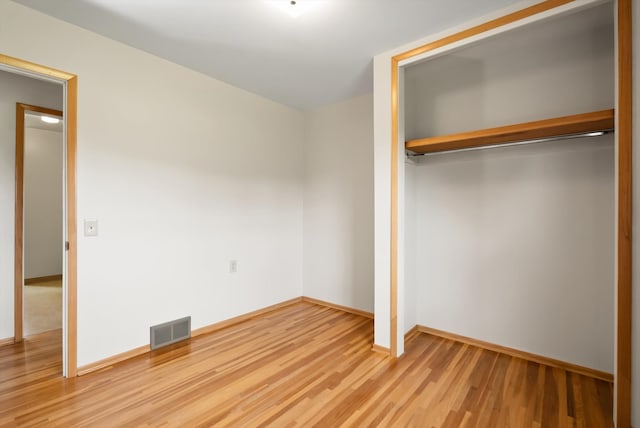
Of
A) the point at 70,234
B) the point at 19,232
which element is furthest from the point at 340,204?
the point at 19,232

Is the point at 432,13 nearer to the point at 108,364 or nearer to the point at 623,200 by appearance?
the point at 623,200

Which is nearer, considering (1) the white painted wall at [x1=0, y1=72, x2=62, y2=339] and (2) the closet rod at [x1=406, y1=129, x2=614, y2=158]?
(2) the closet rod at [x1=406, y1=129, x2=614, y2=158]

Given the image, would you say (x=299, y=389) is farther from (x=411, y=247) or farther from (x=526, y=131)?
(x=526, y=131)

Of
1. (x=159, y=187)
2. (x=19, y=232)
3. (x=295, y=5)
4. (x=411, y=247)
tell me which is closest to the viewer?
(x=295, y=5)

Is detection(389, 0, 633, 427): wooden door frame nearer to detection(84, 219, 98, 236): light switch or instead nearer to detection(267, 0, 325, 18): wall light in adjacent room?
detection(267, 0, 325, 18): wall light in adjacent room

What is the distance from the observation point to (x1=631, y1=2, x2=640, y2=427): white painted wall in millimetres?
1534

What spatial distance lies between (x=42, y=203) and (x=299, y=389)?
5.98 metres

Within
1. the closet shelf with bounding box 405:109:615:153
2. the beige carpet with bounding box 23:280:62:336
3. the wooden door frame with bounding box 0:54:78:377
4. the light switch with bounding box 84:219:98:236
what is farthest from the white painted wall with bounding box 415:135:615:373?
the beige carpet with bounding box 23:280:62:336

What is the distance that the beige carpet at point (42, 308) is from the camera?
318 centimetres

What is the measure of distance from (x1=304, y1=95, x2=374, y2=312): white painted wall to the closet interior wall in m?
0.66

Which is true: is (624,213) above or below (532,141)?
below

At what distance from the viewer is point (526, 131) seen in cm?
208

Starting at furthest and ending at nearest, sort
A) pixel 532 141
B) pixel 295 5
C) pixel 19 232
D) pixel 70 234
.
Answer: pixel 19 232 → pixel 532 141 → pixel 70 234 → pixel 295 5

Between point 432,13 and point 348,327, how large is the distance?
2.83m
